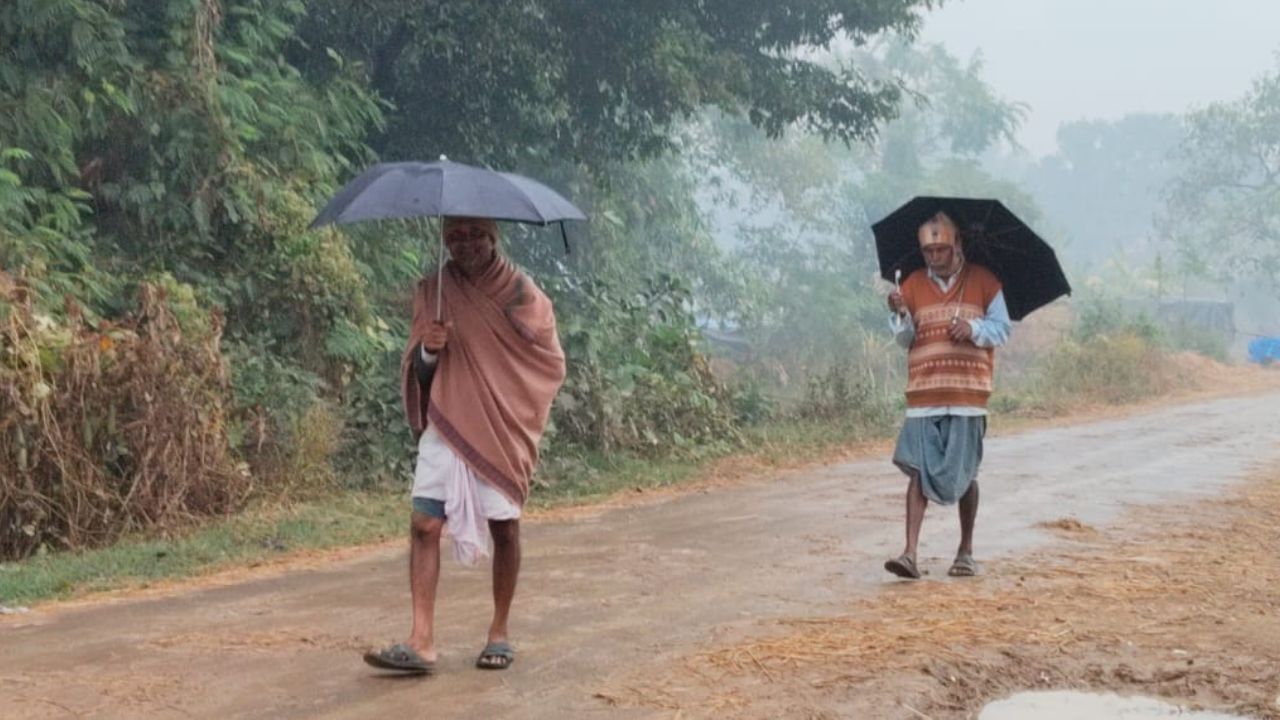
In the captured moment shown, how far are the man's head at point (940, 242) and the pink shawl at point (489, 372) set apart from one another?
2759 mm

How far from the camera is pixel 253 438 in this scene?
11.0 metres

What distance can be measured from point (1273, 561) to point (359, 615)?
5.14 metres

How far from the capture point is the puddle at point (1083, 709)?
5609 millimetres

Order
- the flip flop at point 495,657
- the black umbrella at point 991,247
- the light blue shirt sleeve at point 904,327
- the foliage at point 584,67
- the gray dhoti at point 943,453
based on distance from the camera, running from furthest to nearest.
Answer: the foliage at point 584,67 → the light blue shirt sleeve at point 904,327 → the gray dhoti at point 943,453 → the black umbrella at point 991,247 → the flip flop at point 495,657

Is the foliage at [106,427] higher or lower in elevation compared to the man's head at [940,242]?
lower

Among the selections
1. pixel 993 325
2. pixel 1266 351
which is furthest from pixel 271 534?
pixel 1266 351

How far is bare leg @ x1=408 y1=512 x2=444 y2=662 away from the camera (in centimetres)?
580

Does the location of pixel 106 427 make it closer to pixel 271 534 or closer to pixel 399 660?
pixel 271 534

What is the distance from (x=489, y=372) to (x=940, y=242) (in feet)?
10.1

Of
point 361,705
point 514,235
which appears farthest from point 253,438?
point 514,235

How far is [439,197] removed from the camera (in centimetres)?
548

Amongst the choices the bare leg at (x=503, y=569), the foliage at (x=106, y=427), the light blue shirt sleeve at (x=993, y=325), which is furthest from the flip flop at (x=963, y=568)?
Result: the foliage at (x=106, y=427)

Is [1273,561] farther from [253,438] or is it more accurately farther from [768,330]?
[768,330]

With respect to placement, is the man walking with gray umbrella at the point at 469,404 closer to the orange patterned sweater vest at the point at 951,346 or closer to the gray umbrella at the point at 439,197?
the gray umbrella at the point at 439,197
